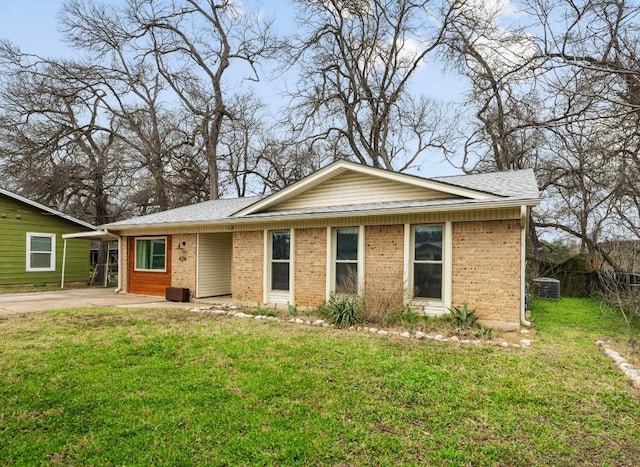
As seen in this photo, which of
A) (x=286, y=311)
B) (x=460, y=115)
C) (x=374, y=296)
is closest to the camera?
(x=374, y=296)

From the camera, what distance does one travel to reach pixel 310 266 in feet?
32.8

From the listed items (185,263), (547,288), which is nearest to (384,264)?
(185,263)

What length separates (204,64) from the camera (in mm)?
24203

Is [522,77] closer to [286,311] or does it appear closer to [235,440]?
[235,440]

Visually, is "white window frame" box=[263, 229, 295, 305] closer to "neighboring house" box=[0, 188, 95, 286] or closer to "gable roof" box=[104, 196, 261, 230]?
"gable roof" box=[104, 196, 261, 230]

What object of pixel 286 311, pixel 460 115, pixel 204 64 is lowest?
pixel 286 311

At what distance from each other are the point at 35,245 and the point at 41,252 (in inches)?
14.2

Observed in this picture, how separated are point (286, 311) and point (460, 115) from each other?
16.7 metres

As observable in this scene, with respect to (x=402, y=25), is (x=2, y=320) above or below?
below

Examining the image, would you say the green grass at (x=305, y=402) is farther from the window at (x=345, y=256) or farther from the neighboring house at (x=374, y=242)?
the window at (x=345, y=256)

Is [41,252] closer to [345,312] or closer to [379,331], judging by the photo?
[345,312]

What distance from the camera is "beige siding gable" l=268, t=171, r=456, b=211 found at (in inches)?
370

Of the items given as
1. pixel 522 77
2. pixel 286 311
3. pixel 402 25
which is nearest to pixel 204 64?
pixel 402 25

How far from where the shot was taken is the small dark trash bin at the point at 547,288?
13.7 meters
